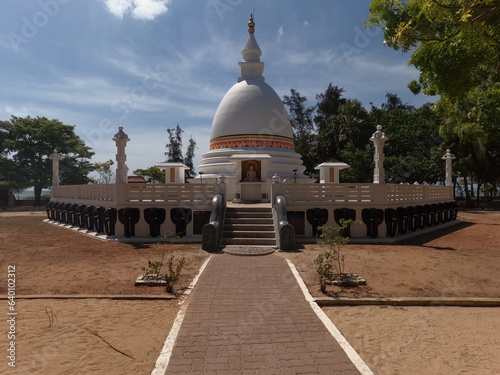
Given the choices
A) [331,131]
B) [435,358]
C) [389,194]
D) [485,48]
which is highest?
[331,131]

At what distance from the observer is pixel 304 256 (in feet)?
32.5

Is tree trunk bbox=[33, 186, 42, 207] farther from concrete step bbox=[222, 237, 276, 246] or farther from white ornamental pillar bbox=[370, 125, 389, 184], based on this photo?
white ornamental pillar bbox=[370, 125, 389, 184]

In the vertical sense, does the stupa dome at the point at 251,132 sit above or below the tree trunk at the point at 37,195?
above

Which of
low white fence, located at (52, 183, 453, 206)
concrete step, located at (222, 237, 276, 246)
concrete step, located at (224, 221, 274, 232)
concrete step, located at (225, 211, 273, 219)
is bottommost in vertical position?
concrete step, located at (222, 237, 276, 246)

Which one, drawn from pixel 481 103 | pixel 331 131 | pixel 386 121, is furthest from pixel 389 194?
pixel 386 121

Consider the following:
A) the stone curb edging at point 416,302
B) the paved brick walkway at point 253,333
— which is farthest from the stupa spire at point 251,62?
the stone curb edging at point 416,302

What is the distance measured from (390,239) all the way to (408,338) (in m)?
8.31

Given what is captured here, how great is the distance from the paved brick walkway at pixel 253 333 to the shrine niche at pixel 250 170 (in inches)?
Result: 525

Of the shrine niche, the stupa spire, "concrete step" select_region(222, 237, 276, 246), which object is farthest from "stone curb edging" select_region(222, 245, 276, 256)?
the stupa spire

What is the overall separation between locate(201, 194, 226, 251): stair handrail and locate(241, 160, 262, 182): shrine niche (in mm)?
7530

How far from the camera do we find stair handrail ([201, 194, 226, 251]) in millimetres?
10680

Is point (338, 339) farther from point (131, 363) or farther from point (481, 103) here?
point (481, 103)

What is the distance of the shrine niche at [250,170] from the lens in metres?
20.6

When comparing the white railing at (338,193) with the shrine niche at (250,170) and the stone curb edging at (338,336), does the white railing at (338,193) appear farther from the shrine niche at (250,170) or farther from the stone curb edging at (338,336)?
the shrine niche at (250,170)
